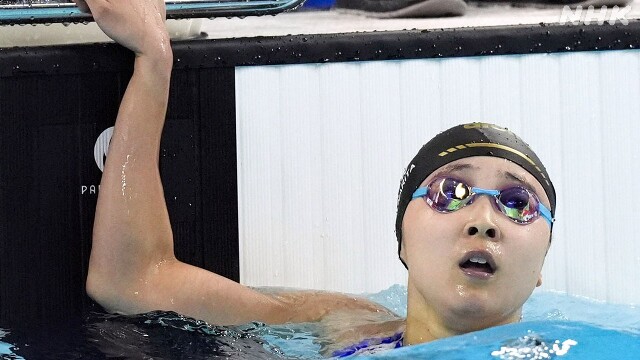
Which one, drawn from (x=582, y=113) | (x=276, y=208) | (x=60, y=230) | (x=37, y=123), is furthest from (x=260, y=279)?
(x=582, y=113)

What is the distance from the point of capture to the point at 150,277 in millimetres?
2047

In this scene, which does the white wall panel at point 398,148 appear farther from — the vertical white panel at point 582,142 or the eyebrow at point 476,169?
the eyebrow at point 476,169

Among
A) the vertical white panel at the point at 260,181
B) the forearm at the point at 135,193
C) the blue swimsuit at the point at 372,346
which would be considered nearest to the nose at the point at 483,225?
the blue swimsuit at the point at 372,346

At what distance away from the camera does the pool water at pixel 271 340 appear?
1.50 m

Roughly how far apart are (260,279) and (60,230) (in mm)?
496

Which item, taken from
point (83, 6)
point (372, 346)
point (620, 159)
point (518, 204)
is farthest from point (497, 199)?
point (83, 6)

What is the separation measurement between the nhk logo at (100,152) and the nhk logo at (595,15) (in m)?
1.14

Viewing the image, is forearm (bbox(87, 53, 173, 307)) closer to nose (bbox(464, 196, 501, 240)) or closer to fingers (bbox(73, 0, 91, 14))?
fingers (bbox(73, 0, 91, 14))

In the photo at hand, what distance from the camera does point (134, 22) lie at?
2.14 metres

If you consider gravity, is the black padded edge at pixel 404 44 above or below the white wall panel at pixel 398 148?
above

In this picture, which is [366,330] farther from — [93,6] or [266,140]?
[93,6]

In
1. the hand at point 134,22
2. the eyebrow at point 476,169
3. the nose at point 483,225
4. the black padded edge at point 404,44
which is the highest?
the hand at point 134,22

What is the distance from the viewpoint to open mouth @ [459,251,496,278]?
1.65 meters

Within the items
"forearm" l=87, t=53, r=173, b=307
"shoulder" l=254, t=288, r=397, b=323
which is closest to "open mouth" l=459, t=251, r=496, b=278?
"shoulder" l=254, t=288, r=397, b=323
